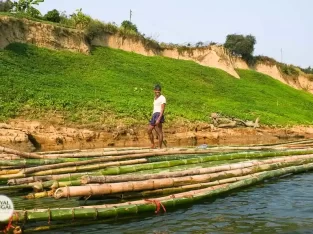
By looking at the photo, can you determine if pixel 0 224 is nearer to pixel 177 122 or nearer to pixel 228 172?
pixel 228 172

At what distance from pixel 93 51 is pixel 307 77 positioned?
3076 cm

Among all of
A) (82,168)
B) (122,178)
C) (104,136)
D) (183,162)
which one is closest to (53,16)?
(104,136)

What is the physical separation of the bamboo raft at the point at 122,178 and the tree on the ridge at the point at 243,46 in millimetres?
41539

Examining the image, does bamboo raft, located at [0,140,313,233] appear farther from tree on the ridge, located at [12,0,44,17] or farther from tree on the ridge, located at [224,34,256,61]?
tree on the ridge, located at [224,34,256,61]

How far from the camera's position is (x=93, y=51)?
114 ft

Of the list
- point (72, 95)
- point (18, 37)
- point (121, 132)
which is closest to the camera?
point (121, 132)

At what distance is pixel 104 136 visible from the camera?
19.5m

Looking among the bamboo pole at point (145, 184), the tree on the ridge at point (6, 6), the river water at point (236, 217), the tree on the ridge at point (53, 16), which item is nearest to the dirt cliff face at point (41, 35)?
the tree on the ridge at point (53, 16)

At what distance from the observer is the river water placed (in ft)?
21.6

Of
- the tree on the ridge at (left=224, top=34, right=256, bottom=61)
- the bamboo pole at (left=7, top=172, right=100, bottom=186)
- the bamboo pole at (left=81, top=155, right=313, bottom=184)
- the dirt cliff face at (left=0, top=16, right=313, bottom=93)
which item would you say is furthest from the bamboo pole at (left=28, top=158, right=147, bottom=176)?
the tree on the ridge at (left=224, top=34, right=256, bottom=61)

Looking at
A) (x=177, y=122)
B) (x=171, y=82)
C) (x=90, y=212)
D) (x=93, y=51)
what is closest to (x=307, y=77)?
(x=171, y=82)

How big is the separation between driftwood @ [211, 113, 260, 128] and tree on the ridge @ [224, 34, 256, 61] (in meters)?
27.6

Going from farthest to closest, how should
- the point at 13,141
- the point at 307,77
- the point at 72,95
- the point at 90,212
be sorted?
the point at 307,77 < the point at 72,95 < the point at 13,141 < the point at 90,212

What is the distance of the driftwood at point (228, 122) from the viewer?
2458 cm
